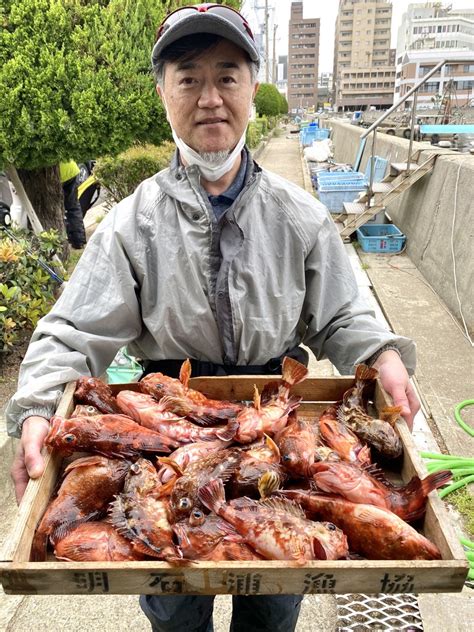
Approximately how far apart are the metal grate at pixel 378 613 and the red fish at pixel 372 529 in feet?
5.87

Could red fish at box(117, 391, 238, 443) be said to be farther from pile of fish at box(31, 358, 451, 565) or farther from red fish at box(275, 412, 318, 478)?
red fish at box(275, 412, 318, 478)

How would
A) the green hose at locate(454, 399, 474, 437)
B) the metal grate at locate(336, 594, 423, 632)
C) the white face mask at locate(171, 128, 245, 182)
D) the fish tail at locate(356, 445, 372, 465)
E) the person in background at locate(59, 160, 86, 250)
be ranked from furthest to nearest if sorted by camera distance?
the person in background at locate(59, 160, 86, 250) < the green hose at locate(454, 399, 474, 437) < the metal grate at locate(336, 594, 423, 632) < the white face mask at locate(171, 128, 245, 182) < the fish tail at locate(356, 445, 372, 465)

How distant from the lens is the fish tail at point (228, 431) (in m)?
1.78

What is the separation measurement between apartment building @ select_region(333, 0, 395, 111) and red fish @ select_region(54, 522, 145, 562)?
125022 millimetres

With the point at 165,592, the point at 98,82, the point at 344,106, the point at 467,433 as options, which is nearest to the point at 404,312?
the point at 467,433

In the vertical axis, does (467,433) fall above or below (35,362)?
below

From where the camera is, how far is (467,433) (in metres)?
4.52

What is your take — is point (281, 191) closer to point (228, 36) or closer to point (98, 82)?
point (228, 36)

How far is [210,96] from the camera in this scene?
196 centimetres

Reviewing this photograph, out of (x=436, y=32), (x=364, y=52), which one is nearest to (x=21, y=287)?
(x=364, y=52)

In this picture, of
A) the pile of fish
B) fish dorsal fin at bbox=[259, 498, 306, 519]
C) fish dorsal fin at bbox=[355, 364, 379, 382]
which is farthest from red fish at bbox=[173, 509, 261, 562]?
fish dorsal fin at bbox=[355, 364, 379, 382]

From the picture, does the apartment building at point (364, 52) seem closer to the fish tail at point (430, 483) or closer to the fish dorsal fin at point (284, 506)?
the fish tail at point (430, 483)

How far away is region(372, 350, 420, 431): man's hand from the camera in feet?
6.40

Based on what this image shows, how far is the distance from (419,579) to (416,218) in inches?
391
